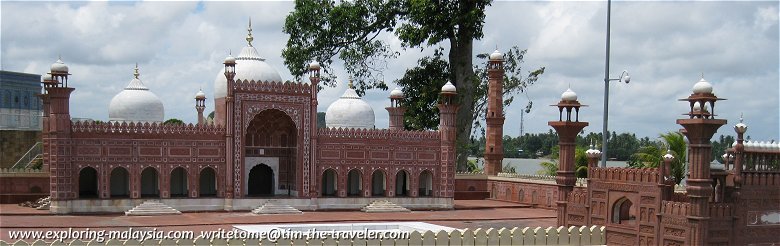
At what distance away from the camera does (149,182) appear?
24703mm

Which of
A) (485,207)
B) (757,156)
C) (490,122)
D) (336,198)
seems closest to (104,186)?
(336,198)

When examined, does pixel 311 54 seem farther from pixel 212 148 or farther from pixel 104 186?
pixel 104 186

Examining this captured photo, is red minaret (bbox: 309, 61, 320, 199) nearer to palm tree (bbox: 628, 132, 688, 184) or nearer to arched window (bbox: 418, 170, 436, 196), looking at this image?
arched window (bbox: 418, 170, 436, 196)

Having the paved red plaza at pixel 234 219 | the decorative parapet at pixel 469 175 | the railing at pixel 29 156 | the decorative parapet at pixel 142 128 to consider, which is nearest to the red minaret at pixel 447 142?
the paved red plaza at pixel 234 219

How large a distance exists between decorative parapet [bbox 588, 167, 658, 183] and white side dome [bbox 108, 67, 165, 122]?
13496 mm

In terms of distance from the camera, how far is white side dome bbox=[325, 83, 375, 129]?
92.5 feet

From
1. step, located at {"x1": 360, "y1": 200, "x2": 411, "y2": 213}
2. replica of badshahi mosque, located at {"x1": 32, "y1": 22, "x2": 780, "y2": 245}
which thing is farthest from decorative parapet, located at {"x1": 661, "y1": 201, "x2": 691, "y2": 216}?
step, located at {"x1": 360, "y1": 200, "x2": 411, "y2": 213}

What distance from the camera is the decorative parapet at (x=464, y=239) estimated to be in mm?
14320

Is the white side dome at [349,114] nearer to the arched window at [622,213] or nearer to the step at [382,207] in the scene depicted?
the step at [382,207]

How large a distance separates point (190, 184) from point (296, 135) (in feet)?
11.4

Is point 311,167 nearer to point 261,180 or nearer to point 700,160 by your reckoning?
point 261,180

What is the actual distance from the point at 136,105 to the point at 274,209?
5.37 m

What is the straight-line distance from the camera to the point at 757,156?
669 inches

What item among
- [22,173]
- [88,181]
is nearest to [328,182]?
[88,181]
